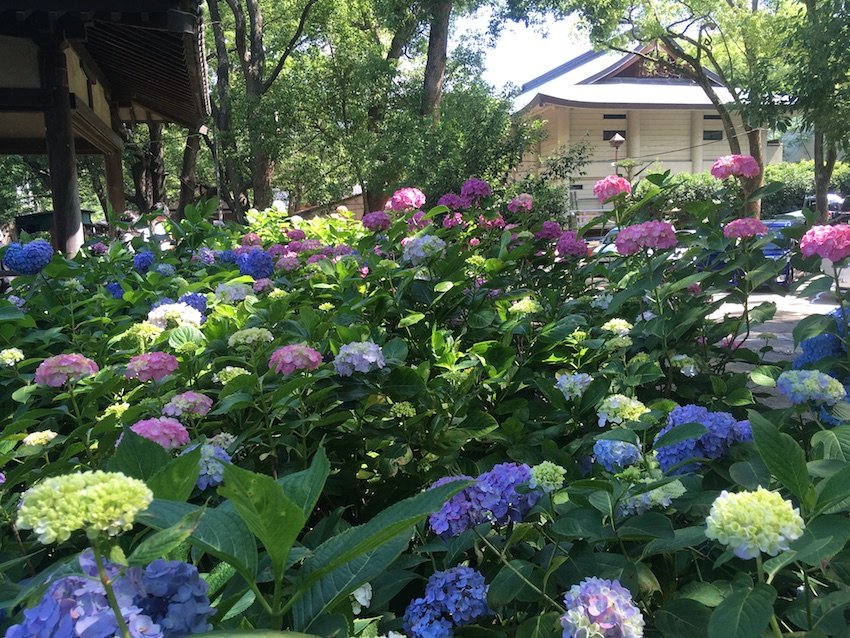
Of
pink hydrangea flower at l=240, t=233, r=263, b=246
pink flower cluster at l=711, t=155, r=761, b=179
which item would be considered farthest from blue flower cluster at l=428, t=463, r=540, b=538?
pink hydrangea flower at l=240, t=233, r=263, b=246

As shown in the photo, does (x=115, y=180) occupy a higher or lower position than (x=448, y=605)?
higher

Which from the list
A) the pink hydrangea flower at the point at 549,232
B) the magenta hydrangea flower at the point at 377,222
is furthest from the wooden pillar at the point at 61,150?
the pink hydrangea flower at the point at 549,232

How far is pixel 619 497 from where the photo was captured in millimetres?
978

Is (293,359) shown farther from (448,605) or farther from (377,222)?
(377,222)

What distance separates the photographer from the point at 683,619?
2.94 feet

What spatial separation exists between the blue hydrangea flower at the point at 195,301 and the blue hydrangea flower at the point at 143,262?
94cm

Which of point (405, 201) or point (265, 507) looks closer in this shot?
point (265, 507)

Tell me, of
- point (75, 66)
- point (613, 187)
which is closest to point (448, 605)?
point (613, 187)

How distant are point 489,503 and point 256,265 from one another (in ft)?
6.82

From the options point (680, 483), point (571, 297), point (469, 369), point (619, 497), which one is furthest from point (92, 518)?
point (571, 297)

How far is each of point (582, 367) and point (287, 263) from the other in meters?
1.46

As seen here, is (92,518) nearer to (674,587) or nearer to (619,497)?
(619,497)

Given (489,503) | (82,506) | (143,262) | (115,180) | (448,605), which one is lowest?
(448,605)

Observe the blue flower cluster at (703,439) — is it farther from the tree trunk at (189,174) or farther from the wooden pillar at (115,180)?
the tree trunk at (189,174)
